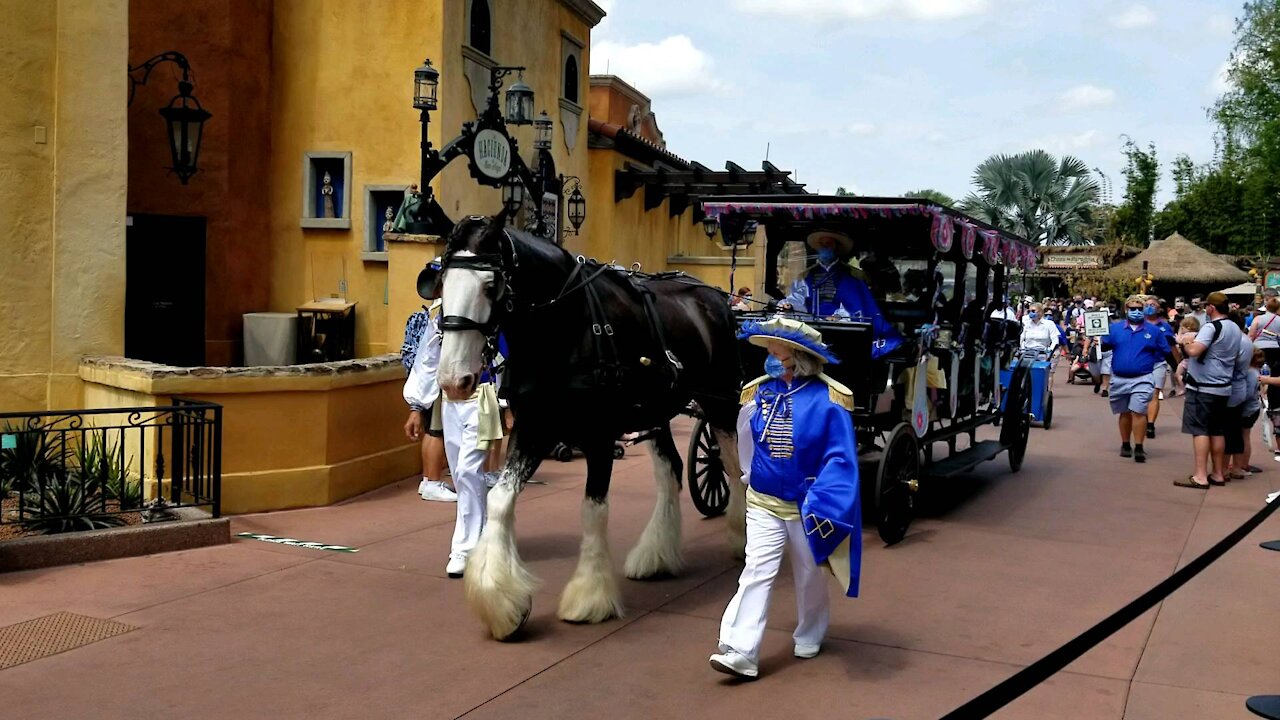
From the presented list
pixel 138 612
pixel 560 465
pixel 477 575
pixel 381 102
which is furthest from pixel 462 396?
pixel 381 102

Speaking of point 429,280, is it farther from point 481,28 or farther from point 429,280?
point 481,28

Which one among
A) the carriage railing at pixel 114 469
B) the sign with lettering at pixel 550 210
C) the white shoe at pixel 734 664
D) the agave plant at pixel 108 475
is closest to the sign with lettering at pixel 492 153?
the sign with lettering at pixel 550 210

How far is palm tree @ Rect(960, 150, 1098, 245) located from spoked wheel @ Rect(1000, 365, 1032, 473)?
3241 cm

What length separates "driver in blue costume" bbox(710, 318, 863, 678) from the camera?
561cm

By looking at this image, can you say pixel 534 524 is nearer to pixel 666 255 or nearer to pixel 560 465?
pixel 560 465

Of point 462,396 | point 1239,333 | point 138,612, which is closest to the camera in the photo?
point 462,396

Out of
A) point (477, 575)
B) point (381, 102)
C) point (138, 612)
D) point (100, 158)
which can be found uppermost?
point (381, 102)

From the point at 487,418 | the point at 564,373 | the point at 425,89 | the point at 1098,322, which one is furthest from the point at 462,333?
the point at 1098,322

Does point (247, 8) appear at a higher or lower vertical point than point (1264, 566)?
higher

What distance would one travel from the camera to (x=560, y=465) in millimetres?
12578

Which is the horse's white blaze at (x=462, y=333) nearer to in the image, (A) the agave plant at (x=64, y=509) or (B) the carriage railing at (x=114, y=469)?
(B) the carriage railing at (x=114, y=469)

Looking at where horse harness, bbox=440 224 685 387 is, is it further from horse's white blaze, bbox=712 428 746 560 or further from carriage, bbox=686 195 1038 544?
carriage, bbox=686 195 1038 544

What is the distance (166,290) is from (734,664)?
40.9ft

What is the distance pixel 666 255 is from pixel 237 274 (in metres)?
14.0
